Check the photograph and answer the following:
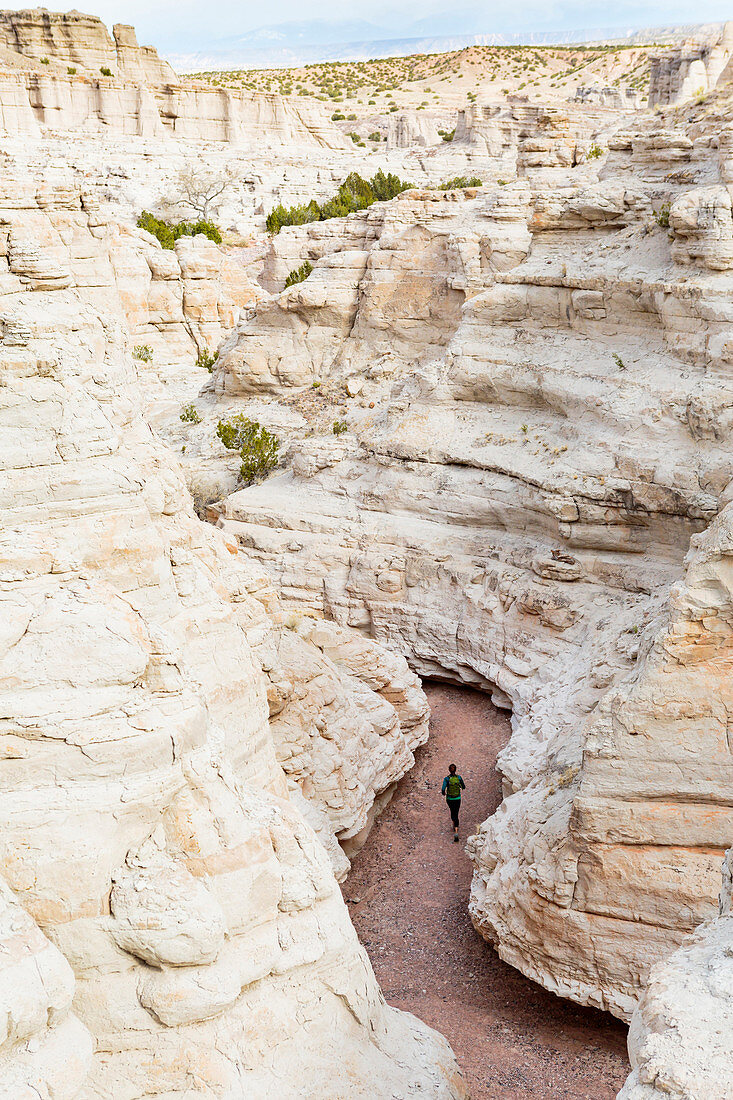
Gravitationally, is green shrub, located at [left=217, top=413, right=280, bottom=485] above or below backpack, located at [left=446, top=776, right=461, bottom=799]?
above

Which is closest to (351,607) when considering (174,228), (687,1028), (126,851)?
(126,851)

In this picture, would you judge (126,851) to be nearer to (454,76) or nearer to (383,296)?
(383,296)

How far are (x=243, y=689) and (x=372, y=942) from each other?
443 cm

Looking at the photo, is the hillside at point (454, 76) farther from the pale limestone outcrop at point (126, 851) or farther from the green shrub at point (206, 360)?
the pale limestone outcrop at point (126, 851)

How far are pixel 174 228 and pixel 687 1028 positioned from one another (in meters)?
46.7

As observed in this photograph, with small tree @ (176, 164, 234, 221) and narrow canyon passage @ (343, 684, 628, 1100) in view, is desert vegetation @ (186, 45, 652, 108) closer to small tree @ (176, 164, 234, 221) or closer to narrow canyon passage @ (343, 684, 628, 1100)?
small tree @ (176, 164, 234, 221)

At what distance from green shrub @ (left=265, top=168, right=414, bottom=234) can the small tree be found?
323cm

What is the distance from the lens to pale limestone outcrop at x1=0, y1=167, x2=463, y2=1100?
18.7 ft

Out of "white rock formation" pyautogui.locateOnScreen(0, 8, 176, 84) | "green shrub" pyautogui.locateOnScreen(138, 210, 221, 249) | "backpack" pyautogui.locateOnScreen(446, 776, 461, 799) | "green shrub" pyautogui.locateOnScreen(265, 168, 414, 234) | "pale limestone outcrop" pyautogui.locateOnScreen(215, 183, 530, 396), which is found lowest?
"backpack" pyautogui.locateOnScreen(446, 776, 461, 799)

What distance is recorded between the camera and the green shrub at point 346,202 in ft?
151

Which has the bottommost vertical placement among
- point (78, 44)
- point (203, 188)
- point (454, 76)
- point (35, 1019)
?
point (35, 1019)

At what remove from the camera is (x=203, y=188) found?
52719mm

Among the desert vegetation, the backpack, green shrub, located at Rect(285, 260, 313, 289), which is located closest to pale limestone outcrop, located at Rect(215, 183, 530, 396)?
green shrub, located at Rect(285, 260, 313, 289)

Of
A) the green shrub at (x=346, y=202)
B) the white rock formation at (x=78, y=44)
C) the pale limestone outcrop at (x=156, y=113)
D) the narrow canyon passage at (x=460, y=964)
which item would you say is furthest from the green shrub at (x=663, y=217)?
the white rock formation at (x=78, y=44)
